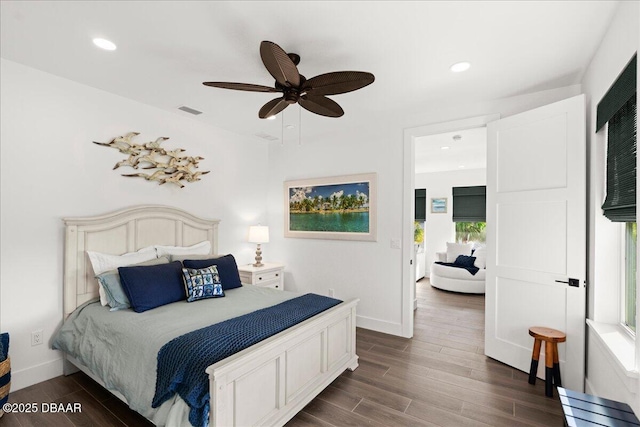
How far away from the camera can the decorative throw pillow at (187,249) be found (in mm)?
3349

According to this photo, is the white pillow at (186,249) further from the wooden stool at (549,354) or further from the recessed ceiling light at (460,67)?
the wooden stool at (549,354)

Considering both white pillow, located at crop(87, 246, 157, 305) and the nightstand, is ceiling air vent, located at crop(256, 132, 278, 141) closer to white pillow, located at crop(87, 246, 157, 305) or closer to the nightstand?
the nightstand

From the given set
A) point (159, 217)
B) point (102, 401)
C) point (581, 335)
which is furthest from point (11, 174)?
point (581, 335)

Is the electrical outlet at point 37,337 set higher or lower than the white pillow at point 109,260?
lower

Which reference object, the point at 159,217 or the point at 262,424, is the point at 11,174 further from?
the point at 262,424

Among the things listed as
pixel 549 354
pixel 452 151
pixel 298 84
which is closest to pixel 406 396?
pixel 549 354

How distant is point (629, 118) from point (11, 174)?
430 cm

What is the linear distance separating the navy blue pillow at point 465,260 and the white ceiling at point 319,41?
416cm

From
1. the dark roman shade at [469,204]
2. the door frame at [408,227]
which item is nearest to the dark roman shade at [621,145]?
the door frame at [408,227]

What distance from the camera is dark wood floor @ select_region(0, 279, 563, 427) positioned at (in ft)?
6.94

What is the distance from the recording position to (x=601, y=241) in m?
2.29

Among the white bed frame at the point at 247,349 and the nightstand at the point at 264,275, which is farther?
the nightstand at the point at 264,275

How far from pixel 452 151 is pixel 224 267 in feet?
14.4

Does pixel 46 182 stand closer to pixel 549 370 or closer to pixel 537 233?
pixel 537 233
